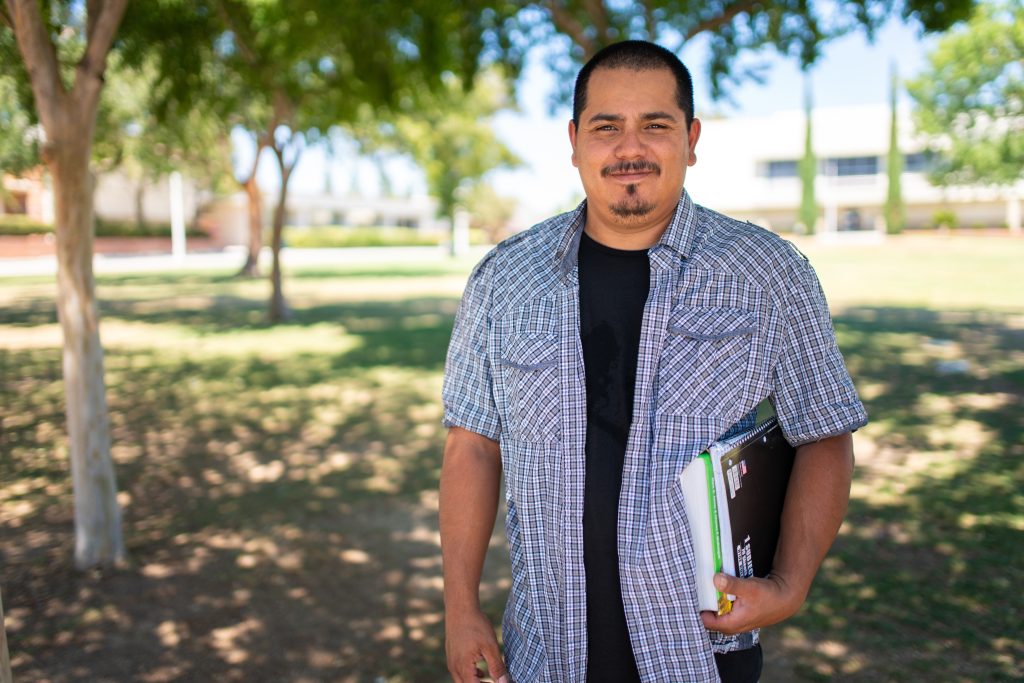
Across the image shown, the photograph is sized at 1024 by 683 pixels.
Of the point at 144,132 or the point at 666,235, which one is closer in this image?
the point at 666,235

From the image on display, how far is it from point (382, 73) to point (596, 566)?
10.7 meters

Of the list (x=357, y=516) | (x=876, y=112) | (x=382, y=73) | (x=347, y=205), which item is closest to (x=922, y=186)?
(x=876, y=112)

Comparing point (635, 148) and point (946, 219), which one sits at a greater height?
point (946, 219)

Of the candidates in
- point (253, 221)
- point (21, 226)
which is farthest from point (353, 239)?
point (253, 221)

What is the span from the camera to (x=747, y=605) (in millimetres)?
1792

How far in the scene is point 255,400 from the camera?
10688mm

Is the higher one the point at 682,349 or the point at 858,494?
the point at 682,349

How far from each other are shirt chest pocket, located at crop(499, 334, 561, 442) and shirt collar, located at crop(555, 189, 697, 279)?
0.18 metres

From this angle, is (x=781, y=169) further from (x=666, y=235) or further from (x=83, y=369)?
(x=666, y=235)

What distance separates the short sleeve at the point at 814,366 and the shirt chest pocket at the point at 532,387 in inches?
19.5

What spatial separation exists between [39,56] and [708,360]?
477 cm

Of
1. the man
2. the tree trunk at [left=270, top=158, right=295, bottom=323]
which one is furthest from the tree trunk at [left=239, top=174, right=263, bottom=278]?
the man

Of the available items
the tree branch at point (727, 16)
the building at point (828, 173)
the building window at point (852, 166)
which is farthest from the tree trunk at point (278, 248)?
the building window at point (852, 166)

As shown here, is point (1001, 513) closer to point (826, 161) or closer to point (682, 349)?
point (682, 349)
